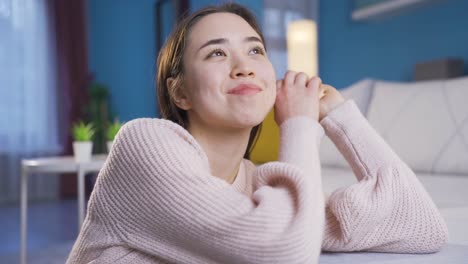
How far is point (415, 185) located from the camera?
77cm

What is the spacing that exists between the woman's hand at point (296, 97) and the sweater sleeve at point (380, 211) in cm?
11

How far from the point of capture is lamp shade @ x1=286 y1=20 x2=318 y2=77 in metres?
3.43

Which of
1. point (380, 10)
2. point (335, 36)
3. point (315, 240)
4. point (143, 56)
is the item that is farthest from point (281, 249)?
point (143, 56)

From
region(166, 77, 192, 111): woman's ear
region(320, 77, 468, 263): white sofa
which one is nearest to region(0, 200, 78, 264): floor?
region(320, 77, 468, 263): white sofa

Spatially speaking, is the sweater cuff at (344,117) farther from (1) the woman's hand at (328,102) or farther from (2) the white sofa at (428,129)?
(2) the white sofa at (428,129)

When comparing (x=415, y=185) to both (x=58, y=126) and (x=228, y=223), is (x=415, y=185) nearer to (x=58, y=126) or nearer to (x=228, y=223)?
(x=228, y=223)

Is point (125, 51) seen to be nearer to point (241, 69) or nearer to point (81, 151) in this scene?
point (81, 151)

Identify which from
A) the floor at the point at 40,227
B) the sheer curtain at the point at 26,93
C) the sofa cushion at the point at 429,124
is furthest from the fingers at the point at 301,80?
the sheer curtain at the point at 26,93

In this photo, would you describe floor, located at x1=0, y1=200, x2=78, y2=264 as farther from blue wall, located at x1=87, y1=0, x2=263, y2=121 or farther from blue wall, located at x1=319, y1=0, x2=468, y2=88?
blue wall, located at x1=319, y1=0, x2=468, y2=88

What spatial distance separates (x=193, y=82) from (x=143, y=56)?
4.61m

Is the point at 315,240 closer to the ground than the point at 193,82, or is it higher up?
closer to the ground

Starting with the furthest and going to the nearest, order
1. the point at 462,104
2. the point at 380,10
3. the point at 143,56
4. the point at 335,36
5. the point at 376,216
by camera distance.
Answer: the point at 143,56, the point at 335,36, the point at 380,10, the point at 462,104, the point at 376,216

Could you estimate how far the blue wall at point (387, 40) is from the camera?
2.68 meters

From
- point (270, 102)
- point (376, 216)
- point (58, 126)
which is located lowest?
point (58, 126)
